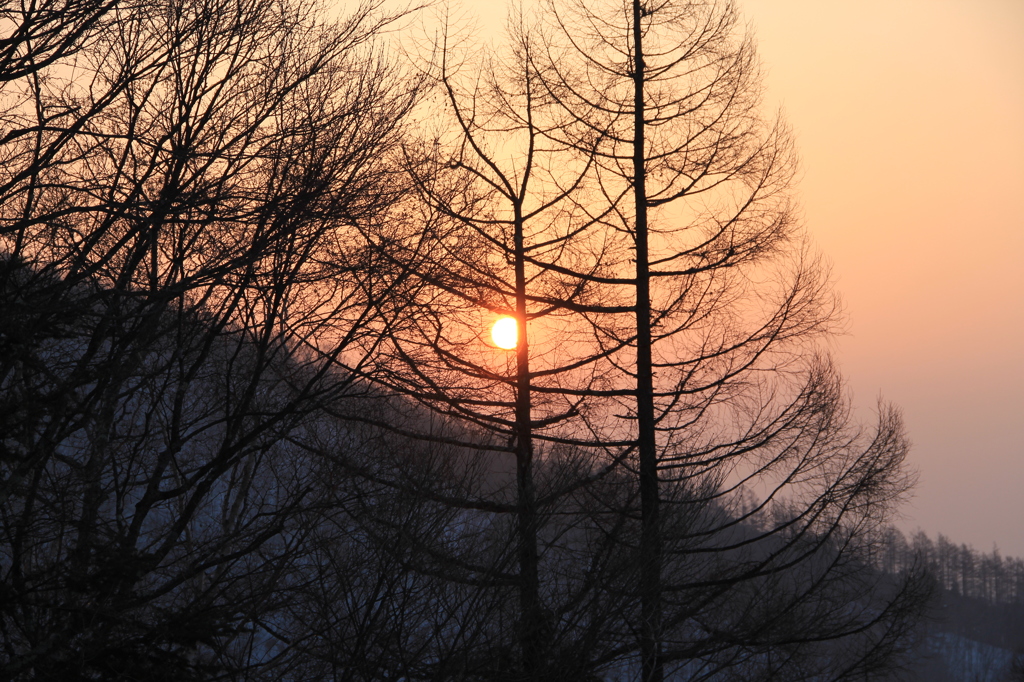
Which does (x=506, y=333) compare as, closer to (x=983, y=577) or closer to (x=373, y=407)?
(x=373, y=407)

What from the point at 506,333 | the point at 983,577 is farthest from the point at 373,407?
the point at 983,577

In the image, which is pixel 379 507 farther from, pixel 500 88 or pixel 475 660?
pixel 500 88

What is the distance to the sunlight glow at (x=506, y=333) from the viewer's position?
8.02 meters

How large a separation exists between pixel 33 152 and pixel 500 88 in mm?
4903

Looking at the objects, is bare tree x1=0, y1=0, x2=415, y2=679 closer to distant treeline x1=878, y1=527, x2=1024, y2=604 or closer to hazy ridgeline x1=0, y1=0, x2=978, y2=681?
hazy ridgeline x1=0, y1=0, x2=978, y2=681

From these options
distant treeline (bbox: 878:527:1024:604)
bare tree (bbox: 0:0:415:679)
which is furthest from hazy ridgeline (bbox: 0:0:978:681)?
distant treeline (bbox: 878:527:1024:604)

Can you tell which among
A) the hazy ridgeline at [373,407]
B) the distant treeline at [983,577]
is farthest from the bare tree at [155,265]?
the distant treeline at [983,577]

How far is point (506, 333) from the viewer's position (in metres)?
8.11

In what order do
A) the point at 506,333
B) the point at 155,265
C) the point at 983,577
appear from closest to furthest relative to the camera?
1. the point at 155,265
2. the point at 506,333
3. the point at 983,577

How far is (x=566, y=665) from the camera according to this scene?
5836 millimetres

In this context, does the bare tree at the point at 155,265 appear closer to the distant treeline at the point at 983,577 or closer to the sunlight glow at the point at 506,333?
the sunlight glow at the point at 506,333

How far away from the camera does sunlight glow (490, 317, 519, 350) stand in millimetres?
8023

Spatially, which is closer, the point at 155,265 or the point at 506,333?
the point at 155,265

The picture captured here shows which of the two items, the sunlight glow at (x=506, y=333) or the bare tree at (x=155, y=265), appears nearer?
the bare tree at (x=155, y=265)
